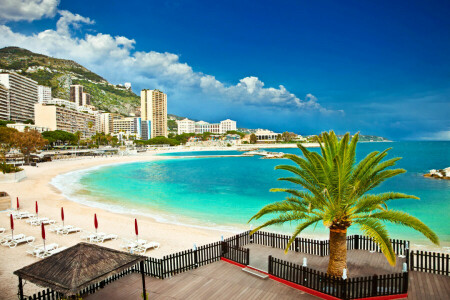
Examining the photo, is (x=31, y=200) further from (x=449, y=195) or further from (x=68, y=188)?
(x=449, y=195)

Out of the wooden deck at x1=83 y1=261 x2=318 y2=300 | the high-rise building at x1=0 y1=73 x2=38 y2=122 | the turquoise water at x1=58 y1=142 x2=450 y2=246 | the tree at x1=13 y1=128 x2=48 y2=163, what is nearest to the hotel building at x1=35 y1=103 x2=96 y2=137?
the high-rise building at x1=0 y1=73 x2=38 y2=122

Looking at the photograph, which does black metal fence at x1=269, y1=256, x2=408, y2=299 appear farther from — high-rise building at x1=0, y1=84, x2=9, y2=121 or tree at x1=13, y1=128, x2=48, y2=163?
high-rise building at x1=0, y1=84, x2=9, y2=121

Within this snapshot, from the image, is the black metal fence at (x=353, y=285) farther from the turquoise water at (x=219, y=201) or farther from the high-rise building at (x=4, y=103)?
the high-rise building at (x=4, y=103)

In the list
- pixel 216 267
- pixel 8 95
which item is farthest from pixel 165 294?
pixel 8 95

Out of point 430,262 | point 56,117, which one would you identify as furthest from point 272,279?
point 56,117

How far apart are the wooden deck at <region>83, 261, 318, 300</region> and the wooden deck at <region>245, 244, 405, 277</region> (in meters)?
1.54

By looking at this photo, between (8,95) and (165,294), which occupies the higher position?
(8,95)

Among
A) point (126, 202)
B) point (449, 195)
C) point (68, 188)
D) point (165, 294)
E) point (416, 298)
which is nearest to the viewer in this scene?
point (416, 298)

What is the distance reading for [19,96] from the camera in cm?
13300

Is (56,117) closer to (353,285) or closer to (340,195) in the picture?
(340,195)

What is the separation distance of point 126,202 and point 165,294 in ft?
79.5

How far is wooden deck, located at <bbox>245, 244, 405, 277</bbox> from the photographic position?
961 cm

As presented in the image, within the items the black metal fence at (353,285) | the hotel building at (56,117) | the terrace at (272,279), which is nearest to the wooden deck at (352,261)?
the terrace at (272,279)

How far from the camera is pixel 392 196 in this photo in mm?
8922
